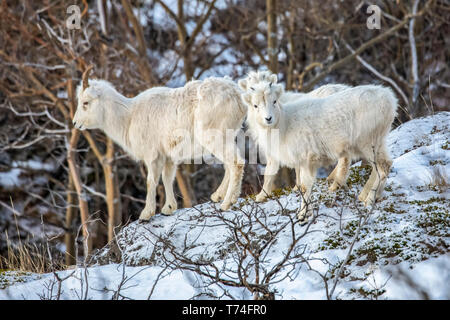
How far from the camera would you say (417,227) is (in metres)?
6.25

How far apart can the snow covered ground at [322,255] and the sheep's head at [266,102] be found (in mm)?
1268

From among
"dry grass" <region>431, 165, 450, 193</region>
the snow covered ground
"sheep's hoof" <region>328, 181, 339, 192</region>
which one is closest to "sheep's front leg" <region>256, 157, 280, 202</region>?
the snow covered ground

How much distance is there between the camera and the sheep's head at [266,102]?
7.48 meters

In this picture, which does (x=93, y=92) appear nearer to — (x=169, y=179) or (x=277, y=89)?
(x=169, y=179)

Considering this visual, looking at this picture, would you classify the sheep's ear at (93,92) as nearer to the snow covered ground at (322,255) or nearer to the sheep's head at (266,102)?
the snow covered ground at (322,255)

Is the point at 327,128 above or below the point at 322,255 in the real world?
above

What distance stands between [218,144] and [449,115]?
3.88 m

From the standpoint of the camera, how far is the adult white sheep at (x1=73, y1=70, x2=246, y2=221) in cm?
889

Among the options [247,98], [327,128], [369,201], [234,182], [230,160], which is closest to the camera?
[369,201]

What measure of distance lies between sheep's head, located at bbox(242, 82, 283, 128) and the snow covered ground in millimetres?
1268

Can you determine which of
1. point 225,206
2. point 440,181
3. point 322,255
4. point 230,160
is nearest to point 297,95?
point 230,160

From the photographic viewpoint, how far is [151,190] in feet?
30.2

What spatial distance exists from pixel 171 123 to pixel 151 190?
1107 mm

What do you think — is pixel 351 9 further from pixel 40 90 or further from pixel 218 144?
pixel 218 144
